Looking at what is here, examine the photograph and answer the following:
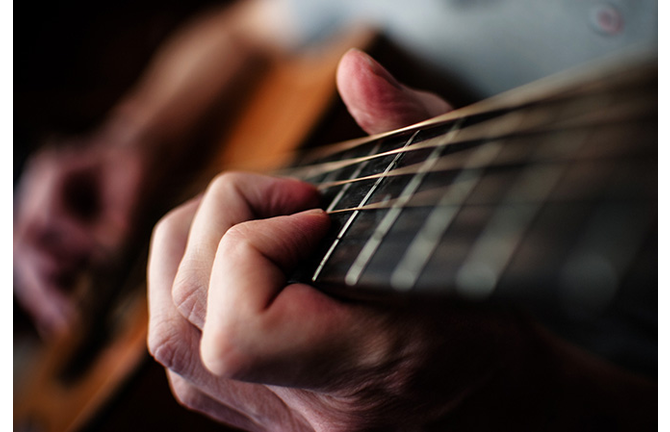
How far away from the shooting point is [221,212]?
12.4 inches

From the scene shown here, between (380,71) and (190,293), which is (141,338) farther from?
(380,71)

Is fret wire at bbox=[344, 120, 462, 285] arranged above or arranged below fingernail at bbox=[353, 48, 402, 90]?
below

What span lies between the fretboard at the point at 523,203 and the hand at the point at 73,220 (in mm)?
639

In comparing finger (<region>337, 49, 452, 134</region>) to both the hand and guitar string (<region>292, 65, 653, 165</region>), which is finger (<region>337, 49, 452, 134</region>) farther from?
the hand

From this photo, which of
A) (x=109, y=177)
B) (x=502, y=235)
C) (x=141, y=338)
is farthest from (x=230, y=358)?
(x=109, y=177)

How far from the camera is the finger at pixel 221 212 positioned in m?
0.30

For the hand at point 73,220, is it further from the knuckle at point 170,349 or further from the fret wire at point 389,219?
the fret wire at point 389,219

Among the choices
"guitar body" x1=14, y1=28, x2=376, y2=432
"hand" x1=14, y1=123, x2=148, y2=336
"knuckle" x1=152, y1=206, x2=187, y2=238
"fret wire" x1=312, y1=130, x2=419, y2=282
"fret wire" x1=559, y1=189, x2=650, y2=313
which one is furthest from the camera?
"hand" x1=14, y1=123, x2=148, y2=336

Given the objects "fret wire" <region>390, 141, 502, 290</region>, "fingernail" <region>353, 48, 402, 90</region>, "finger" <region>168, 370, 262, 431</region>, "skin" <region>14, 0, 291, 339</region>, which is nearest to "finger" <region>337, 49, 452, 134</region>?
"fingernail" <region>353, 48, 402, 90</region>

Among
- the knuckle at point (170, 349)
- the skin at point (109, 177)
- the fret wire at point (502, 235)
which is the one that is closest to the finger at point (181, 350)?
the knuckle at point (170, 349)

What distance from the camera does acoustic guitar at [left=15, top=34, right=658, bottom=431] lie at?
0.47ft

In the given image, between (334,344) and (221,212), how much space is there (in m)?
0.12
